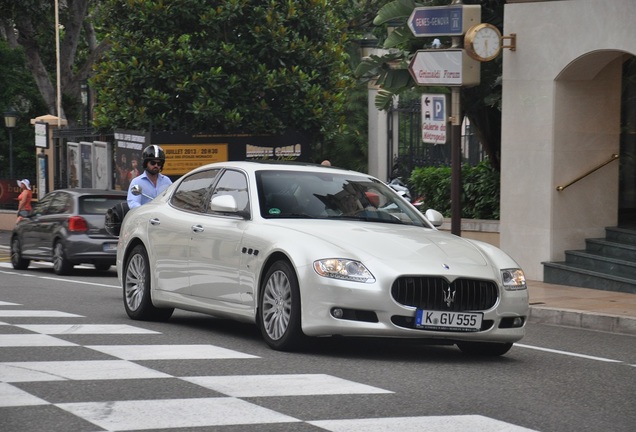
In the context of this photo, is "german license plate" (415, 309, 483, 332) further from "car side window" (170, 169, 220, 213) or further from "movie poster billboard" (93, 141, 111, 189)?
"movie poster billboard" (93, 141, 111, 189)

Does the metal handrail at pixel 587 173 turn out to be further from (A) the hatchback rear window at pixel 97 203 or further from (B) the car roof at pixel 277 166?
(A) the hatchback rear window at pixel 97 203

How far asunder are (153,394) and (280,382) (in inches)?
36.1

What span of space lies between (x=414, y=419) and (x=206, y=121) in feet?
76.8

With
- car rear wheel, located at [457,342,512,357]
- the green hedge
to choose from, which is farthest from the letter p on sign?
car rear wheel, located at [457,342,512,357]

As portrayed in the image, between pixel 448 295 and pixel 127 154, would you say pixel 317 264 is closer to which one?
pixel 448 295

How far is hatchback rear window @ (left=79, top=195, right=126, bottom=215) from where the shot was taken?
21562mm

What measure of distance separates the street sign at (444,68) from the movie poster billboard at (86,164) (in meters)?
A: 17.9

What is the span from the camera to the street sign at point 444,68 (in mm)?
17422

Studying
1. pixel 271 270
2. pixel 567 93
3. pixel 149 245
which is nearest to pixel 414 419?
pixel 271 270

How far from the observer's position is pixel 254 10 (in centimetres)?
2906

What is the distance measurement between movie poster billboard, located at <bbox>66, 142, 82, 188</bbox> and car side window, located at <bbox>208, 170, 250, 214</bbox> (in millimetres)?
24305

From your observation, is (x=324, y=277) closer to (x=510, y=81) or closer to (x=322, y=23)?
(x=510, y=81)

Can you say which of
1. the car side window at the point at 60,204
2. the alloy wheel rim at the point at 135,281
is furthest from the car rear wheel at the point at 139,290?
the car side window at the point at 60,204

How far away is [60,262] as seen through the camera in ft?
70.3
